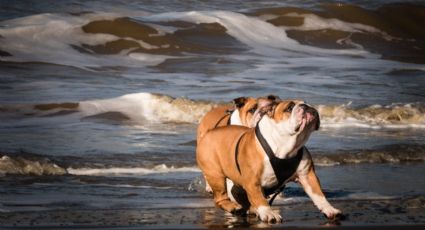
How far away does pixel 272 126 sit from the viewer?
7707 millimetres

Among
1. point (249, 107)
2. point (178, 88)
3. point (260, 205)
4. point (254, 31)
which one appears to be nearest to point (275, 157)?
point (260, 205)

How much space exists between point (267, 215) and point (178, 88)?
425 inches

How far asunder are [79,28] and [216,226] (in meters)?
17.8

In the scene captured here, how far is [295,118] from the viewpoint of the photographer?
24.2 ft

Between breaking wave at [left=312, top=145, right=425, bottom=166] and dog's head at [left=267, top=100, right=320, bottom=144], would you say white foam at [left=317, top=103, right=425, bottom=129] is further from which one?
dog's head at [left=267, top=100, right=320, bottom=144]

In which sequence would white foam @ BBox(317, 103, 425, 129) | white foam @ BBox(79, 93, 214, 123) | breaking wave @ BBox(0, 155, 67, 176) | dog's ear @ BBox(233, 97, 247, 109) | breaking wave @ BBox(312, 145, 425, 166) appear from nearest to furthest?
dog's ear @ BBox(233, 97, 247, 109)
breaking wave @ BBox(0, 155, 67, 176)
breaking wave @ BBox(312, 145, 425, 166)
white foam @ BBox(317, 103, 425, 129)
white foam @ BBox(79, 93, 214, 123)

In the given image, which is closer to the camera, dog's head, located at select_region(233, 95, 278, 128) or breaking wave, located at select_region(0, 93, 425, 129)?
dog's head, located at select_region(233, 95, 278, 128)

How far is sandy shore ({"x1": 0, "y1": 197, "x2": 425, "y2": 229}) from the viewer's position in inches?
302

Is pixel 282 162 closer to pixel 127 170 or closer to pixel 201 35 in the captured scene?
pixel 127 170

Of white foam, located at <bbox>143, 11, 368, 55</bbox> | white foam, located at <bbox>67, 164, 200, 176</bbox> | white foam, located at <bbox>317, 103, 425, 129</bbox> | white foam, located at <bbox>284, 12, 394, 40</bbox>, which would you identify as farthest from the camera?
white foam, located at <bbox>284, 12, 394, 40</bbox>

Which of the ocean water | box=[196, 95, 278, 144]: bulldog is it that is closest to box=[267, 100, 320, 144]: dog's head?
box=[196, 95, 278, 144]: bulldog

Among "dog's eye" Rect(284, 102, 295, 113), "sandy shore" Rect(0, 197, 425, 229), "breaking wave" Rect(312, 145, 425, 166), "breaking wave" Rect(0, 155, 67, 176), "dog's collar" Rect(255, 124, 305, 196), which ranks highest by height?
"dog's eye" Rect(284, 102, 295, 113)

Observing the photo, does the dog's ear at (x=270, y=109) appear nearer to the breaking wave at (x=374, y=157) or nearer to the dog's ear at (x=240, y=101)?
the dog's ear at (x=240, y=101)

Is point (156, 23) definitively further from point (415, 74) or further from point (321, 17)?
point (415, 74)
